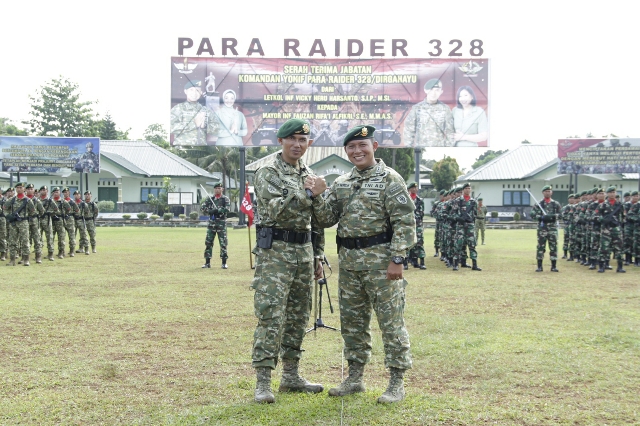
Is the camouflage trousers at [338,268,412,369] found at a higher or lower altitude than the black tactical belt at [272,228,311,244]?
lower

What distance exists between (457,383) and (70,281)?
9.31 meters

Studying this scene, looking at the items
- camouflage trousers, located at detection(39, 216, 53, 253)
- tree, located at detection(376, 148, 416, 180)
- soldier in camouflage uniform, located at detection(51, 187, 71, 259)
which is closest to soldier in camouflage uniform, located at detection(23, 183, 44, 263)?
camouflage trousers, located at detection(39, 216, 53, 253)

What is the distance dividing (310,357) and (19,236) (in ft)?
38.0

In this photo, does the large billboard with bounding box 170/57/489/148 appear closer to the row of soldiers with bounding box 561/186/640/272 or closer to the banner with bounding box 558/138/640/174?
the banner with bounding box 558/138/640/174

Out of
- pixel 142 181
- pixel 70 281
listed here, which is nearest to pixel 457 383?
pixel 70 281

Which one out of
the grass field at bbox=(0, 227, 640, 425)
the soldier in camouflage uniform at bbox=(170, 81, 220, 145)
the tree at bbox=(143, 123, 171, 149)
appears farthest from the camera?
the tree at bbox=(143, 123, 171, 149)

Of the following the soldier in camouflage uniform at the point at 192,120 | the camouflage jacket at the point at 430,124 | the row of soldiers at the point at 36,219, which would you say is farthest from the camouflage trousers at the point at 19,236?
the camouflage jacket at the point at 430,124

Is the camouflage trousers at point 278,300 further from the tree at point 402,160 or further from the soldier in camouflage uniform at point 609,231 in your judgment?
the tree at point 402,160

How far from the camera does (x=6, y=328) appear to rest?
292 inches

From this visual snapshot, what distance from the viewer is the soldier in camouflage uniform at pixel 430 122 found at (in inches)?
1232

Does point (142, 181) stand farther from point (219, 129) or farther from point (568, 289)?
point (568, 289)

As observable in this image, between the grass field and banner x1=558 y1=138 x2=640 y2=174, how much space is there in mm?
31944

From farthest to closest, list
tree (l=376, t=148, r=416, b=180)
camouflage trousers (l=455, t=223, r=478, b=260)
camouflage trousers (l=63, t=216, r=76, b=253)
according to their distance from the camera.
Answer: tree (l=376, t=148, r=416, b=180), camouflage trousers (l=63, t=216, r=76, b=253), camouflage trousers (l=455, t=223, r=478, b=260)

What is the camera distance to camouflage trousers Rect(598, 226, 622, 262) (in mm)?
14422
